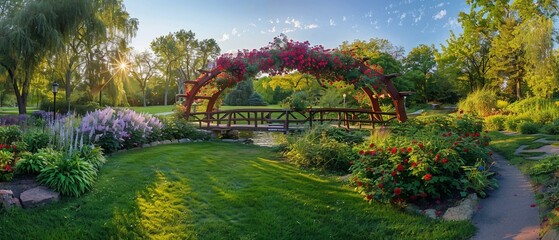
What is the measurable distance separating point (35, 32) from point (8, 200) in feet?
49.6

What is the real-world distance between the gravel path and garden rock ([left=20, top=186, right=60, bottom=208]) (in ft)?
14.4

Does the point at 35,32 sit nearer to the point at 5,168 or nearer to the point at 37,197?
the point at 5,168

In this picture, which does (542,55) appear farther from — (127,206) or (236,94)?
(236,94)

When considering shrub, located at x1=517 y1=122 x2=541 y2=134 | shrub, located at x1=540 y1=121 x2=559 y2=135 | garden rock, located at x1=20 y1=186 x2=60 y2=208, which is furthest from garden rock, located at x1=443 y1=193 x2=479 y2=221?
shrub, located at x1=517 y1=122 x2=541 y2=134

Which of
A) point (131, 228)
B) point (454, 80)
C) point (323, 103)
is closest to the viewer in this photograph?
point (131, 228)

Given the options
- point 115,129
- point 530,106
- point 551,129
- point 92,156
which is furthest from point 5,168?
point 530,106

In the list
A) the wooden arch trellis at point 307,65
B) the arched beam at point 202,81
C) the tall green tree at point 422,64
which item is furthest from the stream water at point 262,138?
the tall green tree at point 422,64

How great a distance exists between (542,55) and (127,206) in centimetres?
2189

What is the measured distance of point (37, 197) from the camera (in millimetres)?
3949

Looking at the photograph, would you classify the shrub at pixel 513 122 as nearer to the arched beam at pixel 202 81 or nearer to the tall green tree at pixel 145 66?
the arched beam at pixel 202 81

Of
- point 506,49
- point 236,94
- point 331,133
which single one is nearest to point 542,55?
point 506,49

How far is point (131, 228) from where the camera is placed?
3.63 metres

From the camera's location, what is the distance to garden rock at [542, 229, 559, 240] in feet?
9.70

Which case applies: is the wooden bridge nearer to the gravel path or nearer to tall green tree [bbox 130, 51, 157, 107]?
the gravel path
